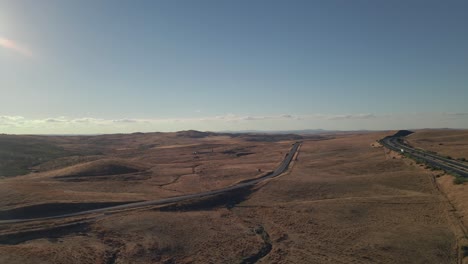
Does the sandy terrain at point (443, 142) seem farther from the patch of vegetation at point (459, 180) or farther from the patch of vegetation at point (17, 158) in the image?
the patch of vegetation at point (17, 158)

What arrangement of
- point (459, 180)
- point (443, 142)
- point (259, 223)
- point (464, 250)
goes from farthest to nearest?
1. point (443, 142)
2. point (459, 180)
3. point (259, 223)
4. point (464, 250)

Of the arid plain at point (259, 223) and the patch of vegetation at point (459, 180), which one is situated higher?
the patch of vegetation at point (459, 180)

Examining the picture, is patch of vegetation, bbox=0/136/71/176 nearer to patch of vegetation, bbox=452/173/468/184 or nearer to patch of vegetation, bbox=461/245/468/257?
patch of vegetation, bbox=461/245/468/257

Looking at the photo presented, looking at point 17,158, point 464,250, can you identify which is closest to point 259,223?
point 464,250

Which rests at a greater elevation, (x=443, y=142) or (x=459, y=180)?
(x=443, y=142)

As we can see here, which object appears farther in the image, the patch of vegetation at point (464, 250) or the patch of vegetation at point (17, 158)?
the patch of vegetation at point (17, 158)

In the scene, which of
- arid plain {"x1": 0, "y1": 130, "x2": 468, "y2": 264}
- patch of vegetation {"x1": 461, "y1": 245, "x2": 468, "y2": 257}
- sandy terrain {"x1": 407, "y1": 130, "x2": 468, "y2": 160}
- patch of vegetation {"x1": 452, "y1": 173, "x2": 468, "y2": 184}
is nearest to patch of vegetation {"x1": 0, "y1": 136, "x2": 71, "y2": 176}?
arid plain {"x1": 0, "y1": 130, "x2": 468, "y2": 264}

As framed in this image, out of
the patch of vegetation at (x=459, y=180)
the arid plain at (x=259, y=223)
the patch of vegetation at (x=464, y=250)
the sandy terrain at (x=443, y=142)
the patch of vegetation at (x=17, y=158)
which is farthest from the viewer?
the sandy terrain at (x=443, y=142)

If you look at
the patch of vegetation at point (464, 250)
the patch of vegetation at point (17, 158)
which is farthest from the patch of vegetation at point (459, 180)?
the patch of vegetation at point (17, 158)

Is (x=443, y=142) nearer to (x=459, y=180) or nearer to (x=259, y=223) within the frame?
(x=459, y=180)

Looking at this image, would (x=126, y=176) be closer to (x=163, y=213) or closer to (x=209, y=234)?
(x=163, y=213)

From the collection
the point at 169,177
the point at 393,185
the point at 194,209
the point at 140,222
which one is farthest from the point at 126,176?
the point at 393,185
